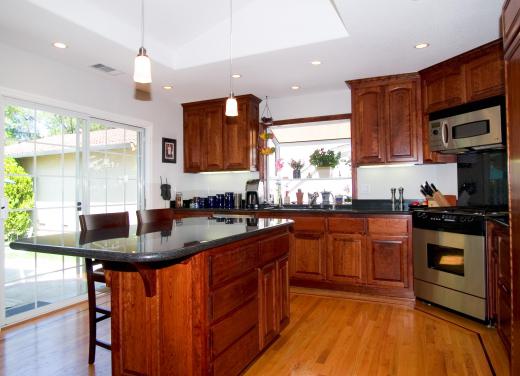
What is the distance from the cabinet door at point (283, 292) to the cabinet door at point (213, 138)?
8.08 ft

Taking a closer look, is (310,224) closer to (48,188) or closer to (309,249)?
(309,249)

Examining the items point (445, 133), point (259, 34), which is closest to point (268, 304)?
point (259, 34)

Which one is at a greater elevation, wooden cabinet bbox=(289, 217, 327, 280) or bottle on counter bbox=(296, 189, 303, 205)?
bottle on counter bbox=(296, 189, 303, 205)

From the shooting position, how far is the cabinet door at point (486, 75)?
2.99 metres

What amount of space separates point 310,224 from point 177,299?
2375mm

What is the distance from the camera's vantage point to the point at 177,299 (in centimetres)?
170

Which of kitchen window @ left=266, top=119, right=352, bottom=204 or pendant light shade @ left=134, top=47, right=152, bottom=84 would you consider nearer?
pendant light shade @ left=134, top=47, right=152, bottom=84

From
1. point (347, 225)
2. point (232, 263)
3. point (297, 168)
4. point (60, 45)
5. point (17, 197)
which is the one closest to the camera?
point (232, 263)

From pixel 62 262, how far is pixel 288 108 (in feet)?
10.7

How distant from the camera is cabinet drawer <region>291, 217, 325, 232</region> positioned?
381 cm

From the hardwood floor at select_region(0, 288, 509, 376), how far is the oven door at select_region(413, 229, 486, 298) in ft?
0.97

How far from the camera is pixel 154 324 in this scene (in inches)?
68.4

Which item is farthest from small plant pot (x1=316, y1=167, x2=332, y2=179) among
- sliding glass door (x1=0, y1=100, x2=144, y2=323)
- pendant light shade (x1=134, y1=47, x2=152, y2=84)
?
pendant light shade (x1=134, y1=47, x2=152, y2=84)

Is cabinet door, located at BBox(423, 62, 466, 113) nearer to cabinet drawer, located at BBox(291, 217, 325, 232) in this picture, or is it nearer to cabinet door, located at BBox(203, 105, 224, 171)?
cabinet drawer, located at BBox(291, 217, 325, 232)
